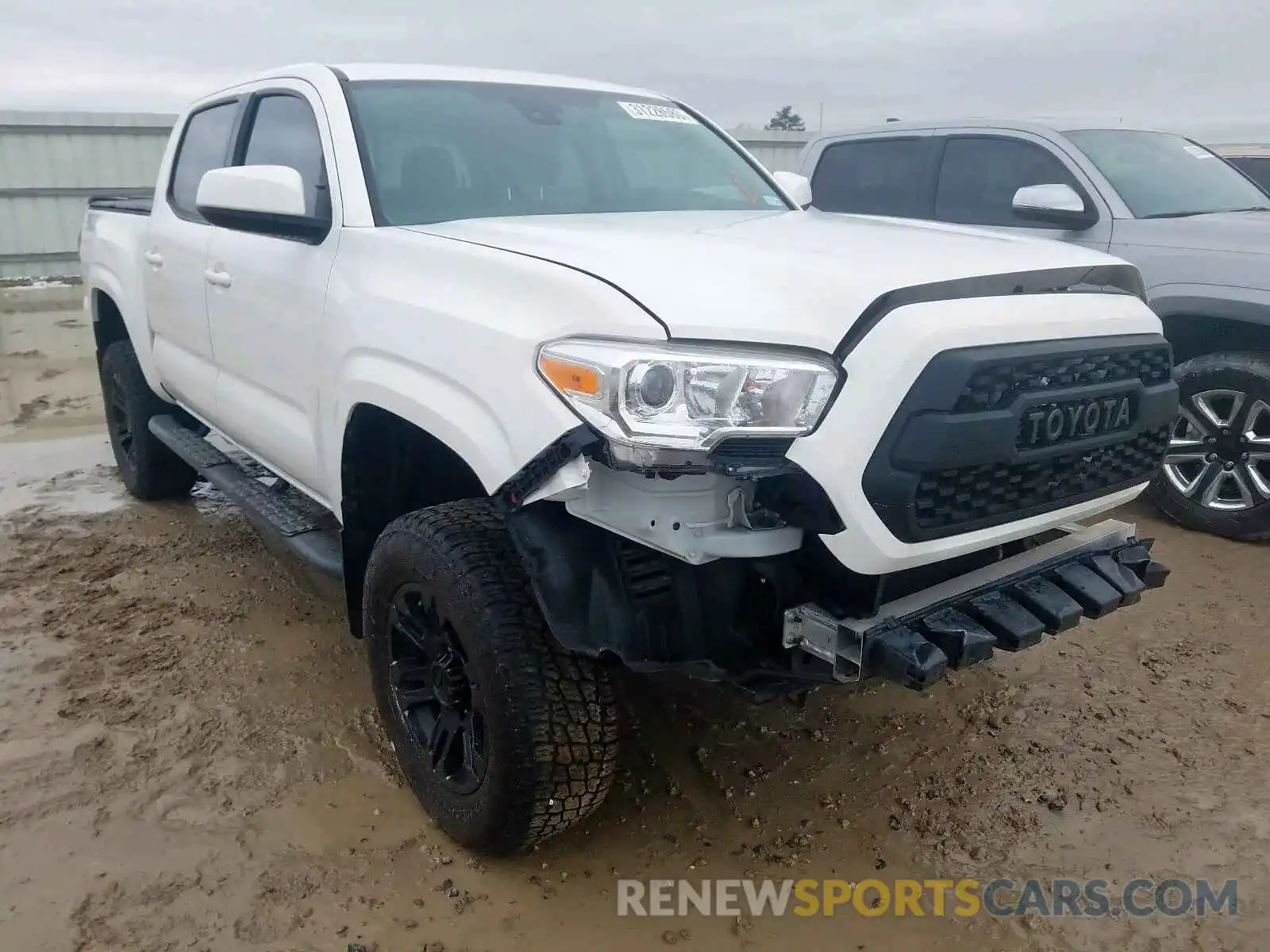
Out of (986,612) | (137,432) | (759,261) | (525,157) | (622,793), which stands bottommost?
(622,793)

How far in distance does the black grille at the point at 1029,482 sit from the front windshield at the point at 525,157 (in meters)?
1.53

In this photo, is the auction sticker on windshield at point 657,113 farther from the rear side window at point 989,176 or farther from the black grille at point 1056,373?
the rear side window at point 989,176

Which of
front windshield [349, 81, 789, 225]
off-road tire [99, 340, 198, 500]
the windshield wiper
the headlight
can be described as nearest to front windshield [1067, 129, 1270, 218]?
the windshield wiper

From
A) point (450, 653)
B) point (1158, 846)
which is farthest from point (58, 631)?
point (1158, 846)

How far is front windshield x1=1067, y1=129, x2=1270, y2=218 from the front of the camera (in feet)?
16.8

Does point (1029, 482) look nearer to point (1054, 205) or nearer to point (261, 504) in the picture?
point (261, 504)

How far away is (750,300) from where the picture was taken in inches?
79.6

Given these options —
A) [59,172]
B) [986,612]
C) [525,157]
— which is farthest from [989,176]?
[59,172]

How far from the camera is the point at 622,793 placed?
2.81m

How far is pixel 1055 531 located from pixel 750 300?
1145mm

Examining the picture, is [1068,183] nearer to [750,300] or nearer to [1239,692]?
[1239,692]

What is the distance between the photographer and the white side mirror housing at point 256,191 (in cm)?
273

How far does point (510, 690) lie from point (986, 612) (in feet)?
3.54

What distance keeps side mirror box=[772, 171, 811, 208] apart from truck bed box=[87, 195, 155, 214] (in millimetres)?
2814
